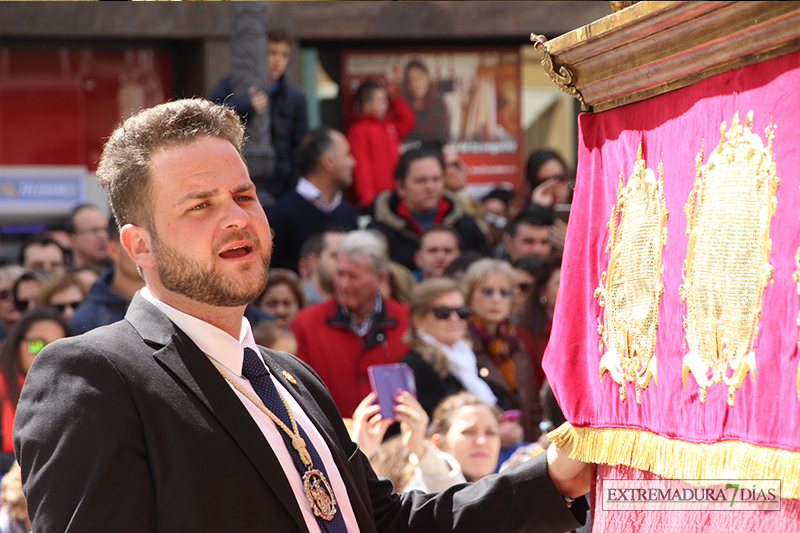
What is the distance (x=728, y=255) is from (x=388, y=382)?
110 inches

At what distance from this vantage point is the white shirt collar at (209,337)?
2074 mm

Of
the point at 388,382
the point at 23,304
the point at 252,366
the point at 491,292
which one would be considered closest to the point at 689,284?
the point at 252,366

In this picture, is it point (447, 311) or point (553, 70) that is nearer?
point (553, 70)

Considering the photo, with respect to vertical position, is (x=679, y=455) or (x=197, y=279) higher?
(x=197, y=279)

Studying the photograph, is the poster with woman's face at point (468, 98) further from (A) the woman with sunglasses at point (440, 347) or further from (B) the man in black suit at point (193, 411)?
(B) the man in black suit at point (193, 411)

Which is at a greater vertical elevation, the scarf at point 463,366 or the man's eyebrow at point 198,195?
the man's eyebrow at point 198,195

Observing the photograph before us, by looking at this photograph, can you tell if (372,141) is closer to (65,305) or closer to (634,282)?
(65,305)

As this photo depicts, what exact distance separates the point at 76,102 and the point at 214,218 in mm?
8109

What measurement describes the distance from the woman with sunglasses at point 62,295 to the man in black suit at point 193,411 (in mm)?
3308

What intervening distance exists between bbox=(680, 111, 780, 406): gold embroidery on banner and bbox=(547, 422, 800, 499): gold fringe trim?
98mm

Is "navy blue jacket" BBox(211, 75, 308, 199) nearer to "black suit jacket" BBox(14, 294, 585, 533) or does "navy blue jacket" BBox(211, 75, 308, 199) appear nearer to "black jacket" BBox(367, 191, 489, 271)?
"black jacket" BBox(367, 191, 489, 271)

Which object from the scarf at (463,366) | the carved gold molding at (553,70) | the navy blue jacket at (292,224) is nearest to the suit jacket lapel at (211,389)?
the carved gold molding at (553,70)

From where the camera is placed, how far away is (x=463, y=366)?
4992 millimetres

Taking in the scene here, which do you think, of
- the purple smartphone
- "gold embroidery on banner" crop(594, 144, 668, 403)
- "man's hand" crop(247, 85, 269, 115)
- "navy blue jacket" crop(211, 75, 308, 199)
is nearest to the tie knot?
"gold embroidery on banner" crop(594, 144, 668, 403)
